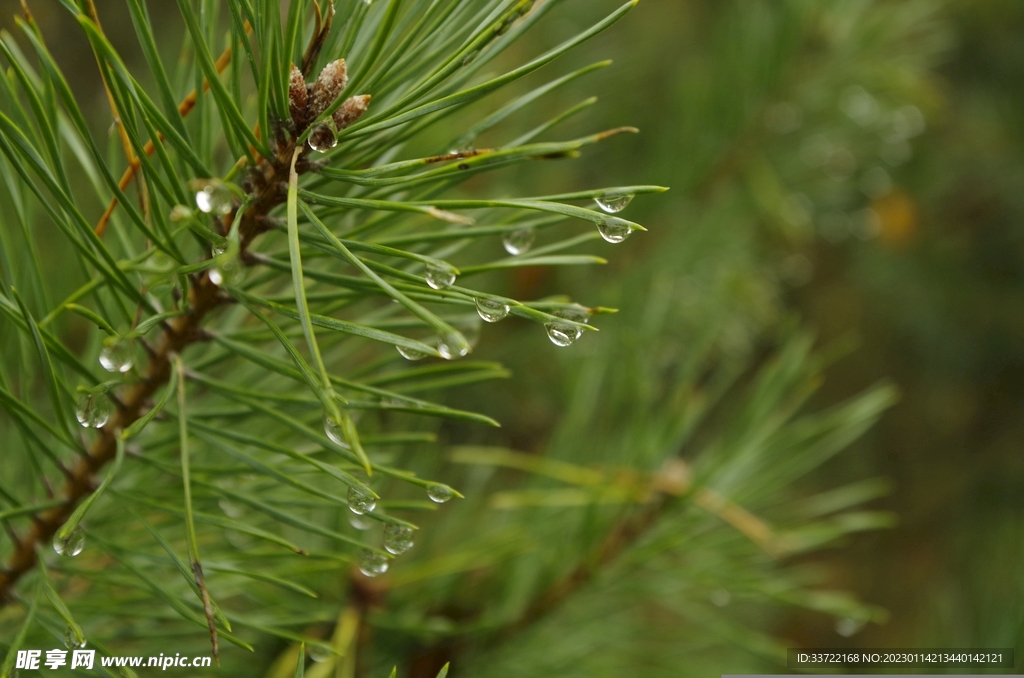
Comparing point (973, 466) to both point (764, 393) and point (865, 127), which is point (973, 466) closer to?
point (865, 127)

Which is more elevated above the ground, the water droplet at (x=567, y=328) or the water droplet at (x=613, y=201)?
the water droplet at (x=613, y=201)

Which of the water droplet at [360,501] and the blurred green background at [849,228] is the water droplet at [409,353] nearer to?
the water droplet at [360,501]

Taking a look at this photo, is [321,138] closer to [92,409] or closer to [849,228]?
[92,409]

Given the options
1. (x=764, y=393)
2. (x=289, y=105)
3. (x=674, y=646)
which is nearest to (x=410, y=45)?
(x=289, y=105)

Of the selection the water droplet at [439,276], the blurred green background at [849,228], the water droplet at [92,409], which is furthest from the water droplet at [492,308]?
the blurred green background at [849,228]

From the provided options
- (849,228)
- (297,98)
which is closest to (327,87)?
(297,98)

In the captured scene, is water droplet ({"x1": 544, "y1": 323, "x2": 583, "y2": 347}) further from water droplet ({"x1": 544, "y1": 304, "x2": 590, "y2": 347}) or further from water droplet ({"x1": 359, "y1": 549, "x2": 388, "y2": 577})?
water droplet ({"x1": 359, "y1": 549, "x2": 388, "y2": 577})
